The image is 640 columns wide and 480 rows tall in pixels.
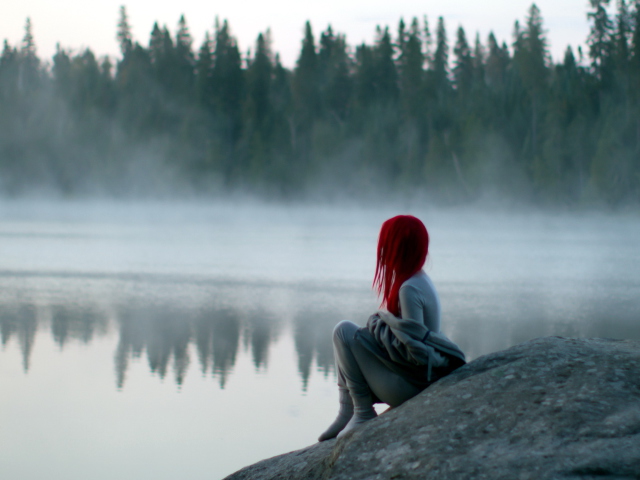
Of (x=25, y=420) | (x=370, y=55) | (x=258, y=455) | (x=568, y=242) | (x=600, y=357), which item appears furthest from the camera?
(x=370, y=55)

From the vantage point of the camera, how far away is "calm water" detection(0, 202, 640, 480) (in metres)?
5.84

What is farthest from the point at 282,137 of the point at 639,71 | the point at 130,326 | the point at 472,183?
the point at 130,326

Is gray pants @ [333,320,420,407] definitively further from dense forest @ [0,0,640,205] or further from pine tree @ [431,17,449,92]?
pine tree @ [431,17,449,92]

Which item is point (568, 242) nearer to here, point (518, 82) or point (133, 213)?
point (518, 82)

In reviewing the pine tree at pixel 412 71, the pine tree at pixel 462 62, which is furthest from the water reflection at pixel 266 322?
the pine tree at pixel 462 62

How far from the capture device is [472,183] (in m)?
43.4

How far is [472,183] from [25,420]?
39328mm

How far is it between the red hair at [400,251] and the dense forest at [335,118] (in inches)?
1488

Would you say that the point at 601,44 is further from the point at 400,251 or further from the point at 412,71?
the point at 400,251

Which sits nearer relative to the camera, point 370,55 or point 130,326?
point 130,326

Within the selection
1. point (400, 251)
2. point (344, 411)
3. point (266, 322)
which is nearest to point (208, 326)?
point (266, 322)

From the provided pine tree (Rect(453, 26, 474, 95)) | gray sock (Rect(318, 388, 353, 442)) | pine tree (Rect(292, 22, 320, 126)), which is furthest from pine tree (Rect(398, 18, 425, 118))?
gray sock (Rect(318, 388, 353, 442))

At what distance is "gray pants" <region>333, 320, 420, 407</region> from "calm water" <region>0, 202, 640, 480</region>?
2.51 meters

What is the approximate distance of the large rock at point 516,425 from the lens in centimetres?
232
